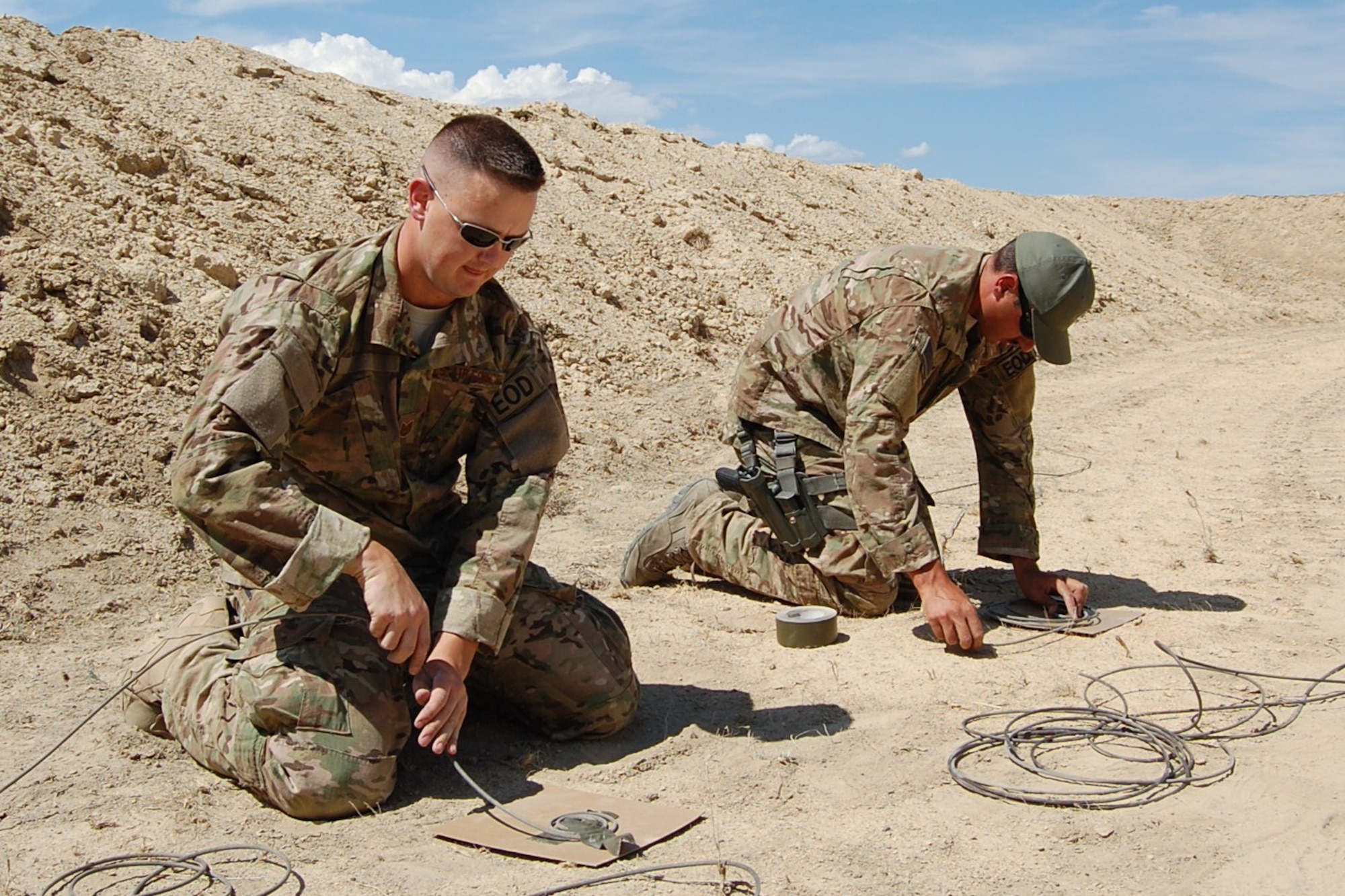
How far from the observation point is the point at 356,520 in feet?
11.7

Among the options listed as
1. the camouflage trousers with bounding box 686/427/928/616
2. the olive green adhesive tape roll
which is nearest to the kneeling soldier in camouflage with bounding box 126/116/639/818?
the olive green adhesive tape roll

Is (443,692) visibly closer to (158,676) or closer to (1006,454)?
(158,676)

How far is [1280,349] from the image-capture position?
1478cm

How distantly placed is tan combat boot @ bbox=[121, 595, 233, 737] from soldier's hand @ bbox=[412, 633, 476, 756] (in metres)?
0.85

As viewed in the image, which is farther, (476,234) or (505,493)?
(505,493)

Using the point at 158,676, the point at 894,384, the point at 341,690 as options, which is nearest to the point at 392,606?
the point at 341,690

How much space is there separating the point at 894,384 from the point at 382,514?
1803 mm

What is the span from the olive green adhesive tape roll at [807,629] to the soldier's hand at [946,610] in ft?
1.34

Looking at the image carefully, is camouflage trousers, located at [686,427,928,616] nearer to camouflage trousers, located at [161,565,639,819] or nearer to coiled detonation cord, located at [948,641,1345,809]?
coiled detonation cord, located at [948,641,1345,809]

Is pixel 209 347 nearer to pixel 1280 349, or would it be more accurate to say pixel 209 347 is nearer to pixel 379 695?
pixel 379 695

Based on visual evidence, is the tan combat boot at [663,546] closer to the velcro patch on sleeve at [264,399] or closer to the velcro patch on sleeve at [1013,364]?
the velcro patch on sleeve at [1013,364]

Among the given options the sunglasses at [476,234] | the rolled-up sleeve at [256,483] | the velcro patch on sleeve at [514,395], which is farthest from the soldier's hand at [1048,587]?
the rolled-up sleeve at [256,483]

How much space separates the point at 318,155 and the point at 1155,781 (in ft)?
32.3

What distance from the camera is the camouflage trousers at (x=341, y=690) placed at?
3156mm
